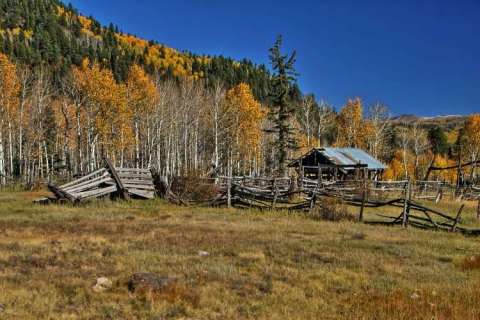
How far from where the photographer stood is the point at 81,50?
104 m

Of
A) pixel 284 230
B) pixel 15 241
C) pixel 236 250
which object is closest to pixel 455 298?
pixel 236 250

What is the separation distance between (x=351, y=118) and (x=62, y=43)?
267 feet

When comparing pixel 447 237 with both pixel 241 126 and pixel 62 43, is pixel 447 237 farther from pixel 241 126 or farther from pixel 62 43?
pixel 62 43

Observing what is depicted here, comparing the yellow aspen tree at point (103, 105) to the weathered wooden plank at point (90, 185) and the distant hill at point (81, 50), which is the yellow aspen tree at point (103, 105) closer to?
the weathered wooden plank at point (90, 185)

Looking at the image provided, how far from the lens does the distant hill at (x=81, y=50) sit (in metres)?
93.1

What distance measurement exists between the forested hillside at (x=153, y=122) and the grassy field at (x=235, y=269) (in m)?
11.1

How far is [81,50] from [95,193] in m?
94.7

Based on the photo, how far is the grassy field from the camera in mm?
6672

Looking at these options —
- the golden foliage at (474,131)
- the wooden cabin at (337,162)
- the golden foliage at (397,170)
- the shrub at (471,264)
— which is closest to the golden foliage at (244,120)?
the wooden cabin at (337,162)

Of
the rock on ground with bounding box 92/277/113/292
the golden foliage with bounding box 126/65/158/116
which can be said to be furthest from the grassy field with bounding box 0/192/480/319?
the golden foliage with bounding box 126/65/158/116

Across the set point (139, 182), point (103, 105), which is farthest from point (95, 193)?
point (103, 105)

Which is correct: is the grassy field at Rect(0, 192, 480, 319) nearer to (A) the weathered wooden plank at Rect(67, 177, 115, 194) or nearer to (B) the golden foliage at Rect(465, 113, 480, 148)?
(A) the weathered wooden plank at Rect(67, 177, 115, 194)

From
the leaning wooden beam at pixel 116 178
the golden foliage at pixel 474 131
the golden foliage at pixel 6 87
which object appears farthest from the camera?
the golden foliage at pixel 474 131

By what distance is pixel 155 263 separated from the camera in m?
9.38
